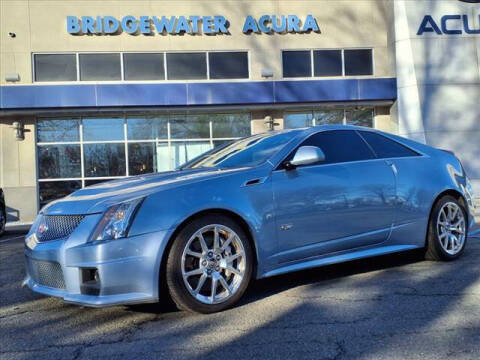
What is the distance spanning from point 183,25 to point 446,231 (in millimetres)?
13003

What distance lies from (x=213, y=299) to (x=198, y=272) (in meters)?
0.24

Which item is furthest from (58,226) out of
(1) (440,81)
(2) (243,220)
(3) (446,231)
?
(1) (440,81)

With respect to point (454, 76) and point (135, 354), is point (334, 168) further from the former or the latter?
point (454, 76)

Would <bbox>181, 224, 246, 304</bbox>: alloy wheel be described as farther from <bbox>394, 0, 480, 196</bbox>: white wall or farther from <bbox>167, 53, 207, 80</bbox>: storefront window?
<bbox>394, 0, 480, 196</bbox>: white wall

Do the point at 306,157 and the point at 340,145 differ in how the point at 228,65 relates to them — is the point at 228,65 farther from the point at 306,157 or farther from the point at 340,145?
the point at 306,157

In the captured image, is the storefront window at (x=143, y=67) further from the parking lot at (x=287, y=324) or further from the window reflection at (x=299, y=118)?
the parking lot at (x=287, y=324)

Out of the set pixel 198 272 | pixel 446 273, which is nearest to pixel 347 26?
pixel 446 273

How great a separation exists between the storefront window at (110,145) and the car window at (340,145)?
1218cm

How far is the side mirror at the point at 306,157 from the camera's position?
13.3 ft

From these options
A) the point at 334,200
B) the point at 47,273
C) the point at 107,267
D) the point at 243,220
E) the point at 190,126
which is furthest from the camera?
the point at 190,126

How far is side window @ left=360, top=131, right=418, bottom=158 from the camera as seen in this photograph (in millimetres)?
4869

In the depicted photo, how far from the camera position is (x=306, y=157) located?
13.3 feet

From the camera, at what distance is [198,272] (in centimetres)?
360

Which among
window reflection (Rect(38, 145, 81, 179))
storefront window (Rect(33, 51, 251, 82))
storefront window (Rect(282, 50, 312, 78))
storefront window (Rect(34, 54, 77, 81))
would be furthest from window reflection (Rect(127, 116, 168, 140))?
storefront window (Rect(282, 50, 312, 78))
